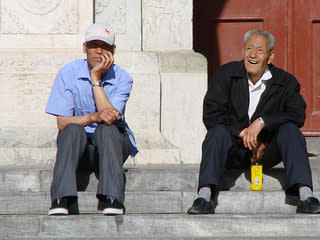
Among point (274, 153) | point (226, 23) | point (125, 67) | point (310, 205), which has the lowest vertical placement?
point (310, 205)

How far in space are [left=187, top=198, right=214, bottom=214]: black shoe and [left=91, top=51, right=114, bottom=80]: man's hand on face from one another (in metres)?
1.13

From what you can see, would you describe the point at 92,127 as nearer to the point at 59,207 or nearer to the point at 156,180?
the point at 156,180

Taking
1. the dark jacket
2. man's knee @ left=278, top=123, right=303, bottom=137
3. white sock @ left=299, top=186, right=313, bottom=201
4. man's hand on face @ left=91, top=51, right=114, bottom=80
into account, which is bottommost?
white sock @ left=299, top=186, right=313, bottom=201

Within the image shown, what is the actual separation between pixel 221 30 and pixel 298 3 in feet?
2.78

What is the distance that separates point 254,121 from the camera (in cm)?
497

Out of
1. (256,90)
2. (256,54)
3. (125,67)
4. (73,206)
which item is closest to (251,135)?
(256,90)

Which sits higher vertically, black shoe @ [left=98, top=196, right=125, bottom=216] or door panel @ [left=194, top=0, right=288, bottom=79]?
door panel @ [left=194, top=0, right=288, bottom=79]

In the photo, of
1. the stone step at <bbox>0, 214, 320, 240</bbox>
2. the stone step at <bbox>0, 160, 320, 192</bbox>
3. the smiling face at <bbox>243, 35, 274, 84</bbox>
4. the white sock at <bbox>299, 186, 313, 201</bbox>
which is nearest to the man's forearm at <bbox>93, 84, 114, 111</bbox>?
the stone step at <bbox>0, 160, 320, 192</bbox>

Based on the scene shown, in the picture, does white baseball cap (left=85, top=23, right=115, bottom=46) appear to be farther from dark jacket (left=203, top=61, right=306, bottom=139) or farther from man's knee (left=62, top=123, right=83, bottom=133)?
dark jacket (left=203, top=61, right=306, bottom=139)

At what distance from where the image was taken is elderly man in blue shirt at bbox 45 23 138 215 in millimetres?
4551

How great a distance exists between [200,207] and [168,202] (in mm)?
321

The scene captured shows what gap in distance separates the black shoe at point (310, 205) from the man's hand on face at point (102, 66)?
5.26 ft

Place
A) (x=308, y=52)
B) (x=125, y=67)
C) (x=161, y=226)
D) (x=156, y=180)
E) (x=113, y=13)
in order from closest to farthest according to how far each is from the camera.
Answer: (x=161, y=226) → (x=156, y=180) → (x=125, y=67) → (x=113, y=13) → (x=308, y=52)

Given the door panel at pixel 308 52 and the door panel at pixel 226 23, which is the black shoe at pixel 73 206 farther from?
the door panel at pixel 308 52
